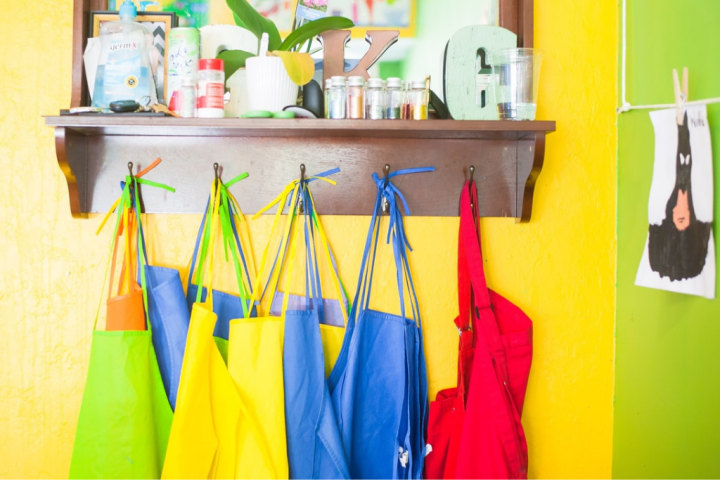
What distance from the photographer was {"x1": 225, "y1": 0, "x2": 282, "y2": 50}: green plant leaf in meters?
1.21

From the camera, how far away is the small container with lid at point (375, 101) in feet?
3.84

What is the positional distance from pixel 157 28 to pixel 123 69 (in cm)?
12

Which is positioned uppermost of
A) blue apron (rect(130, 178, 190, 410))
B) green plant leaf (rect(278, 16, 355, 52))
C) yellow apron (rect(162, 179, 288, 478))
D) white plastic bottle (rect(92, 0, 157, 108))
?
green plant leaf (rect(278, 16, 355, 52))

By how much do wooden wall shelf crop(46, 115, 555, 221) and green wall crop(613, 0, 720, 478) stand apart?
214 millimetres

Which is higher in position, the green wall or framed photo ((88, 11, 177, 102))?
framed photo ((88, 11, 177, 102))

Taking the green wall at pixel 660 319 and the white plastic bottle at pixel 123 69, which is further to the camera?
the white plastic bottle at pixel 123 69

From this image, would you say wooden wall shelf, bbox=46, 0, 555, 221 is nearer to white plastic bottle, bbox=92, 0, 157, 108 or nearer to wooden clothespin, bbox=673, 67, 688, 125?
white plastic bottle, bbox=92, 0, 157, 108

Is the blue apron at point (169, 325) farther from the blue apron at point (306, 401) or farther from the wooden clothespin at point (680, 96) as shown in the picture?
the wooden clothespin at point (680, 96)

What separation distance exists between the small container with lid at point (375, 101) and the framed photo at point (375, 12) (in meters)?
0.19

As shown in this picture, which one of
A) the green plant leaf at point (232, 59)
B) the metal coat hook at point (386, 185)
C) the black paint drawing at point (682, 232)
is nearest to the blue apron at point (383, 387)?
the metal coat hook at point (386, 185)

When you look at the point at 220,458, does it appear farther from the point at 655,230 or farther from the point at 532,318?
the point at 655,230

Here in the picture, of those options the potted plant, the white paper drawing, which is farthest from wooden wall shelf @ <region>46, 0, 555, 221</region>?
the white paper drawing

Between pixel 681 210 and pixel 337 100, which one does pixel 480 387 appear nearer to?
pixel 681 210

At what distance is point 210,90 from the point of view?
114cm
